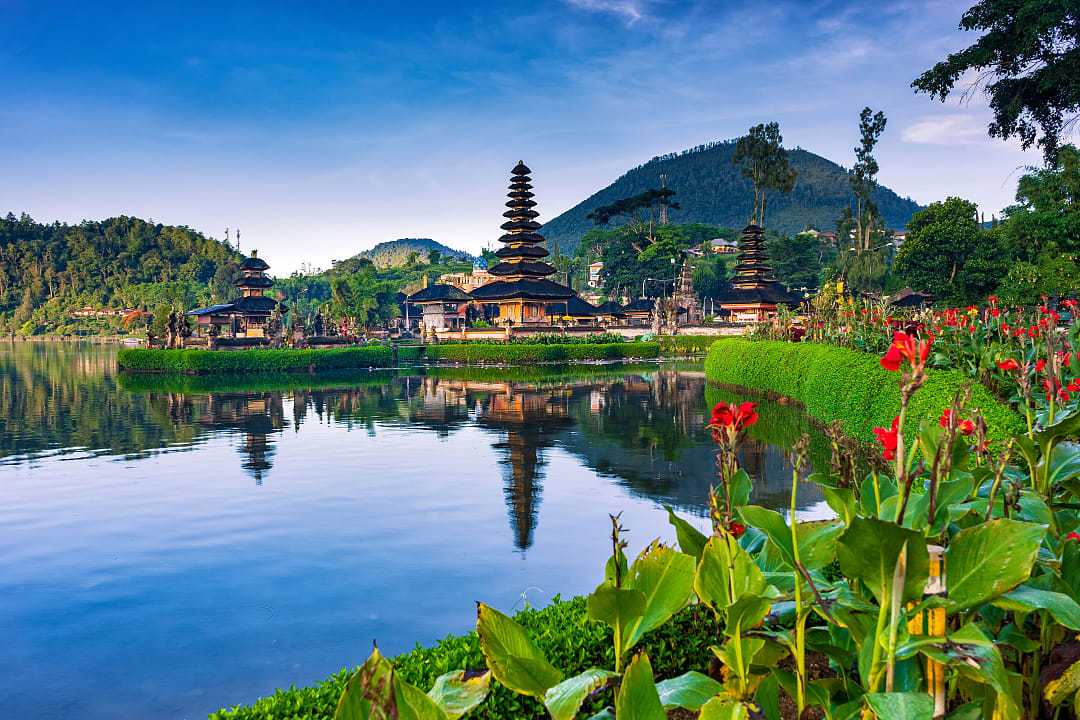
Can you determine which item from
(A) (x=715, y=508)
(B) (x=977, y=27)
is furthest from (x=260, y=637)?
(B) (x=977, y=27)

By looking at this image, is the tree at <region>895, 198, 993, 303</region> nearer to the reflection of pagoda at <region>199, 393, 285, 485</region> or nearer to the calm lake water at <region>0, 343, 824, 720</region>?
the calm lake water at <region>0, 343, 824, 720</region>

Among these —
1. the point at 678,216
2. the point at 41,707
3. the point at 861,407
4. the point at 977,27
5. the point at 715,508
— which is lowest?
the point at 41,707

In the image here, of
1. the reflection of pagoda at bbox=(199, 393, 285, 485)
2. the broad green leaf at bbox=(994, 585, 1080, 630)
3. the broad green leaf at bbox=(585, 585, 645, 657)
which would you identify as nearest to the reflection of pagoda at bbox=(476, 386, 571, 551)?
the reflection of pagoda at bbox=(199, 393, 285, 485)

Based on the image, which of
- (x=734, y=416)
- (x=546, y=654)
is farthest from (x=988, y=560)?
(x=546, y=654)

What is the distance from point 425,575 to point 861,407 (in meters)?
8.76

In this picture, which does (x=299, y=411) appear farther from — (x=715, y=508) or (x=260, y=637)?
(x=715, y=508)

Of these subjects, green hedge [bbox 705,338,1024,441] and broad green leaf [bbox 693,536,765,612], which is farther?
green hedge [bbox 705,338,1024,441]

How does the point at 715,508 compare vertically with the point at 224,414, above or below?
above

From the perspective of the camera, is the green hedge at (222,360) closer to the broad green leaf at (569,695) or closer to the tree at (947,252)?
the tree at (947,252)

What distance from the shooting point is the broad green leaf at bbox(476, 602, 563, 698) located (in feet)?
6.23

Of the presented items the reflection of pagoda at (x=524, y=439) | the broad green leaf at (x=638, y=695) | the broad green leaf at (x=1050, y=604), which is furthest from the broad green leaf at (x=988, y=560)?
the reflection of pagoda at (x=524, y=439)

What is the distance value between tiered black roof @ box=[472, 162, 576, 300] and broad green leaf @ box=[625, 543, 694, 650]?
180 ft

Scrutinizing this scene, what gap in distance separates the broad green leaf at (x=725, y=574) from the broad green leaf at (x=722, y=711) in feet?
1.28

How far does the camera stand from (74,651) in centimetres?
550
